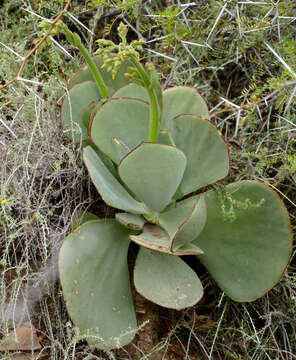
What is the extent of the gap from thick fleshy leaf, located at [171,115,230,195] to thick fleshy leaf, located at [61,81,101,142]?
1.00 feet

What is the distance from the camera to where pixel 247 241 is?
134 cm

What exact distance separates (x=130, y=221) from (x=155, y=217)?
0.12 m

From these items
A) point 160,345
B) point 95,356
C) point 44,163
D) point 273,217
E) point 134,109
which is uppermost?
point 134,109

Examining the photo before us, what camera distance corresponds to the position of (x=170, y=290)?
1.23m

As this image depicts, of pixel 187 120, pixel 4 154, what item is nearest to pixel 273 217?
pixel 187 120

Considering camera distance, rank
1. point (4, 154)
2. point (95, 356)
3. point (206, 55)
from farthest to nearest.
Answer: point (206, 55)
point (4, 154)
point (95, 356)

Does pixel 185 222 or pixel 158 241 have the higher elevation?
pixel 185 222

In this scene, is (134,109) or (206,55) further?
(206,55)

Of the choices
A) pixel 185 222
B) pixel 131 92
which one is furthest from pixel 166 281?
pixel 131 92

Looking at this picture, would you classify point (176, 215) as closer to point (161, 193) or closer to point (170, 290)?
point (161, 193)

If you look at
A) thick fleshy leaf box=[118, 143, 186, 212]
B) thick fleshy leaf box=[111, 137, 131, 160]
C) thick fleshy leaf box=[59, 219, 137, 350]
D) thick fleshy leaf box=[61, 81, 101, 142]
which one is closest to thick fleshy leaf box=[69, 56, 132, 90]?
thick fleshy leaf box=[61, 81, 101, 142]

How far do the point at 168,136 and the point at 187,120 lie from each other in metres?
0.09

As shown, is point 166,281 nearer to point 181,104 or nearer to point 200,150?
point 200,150

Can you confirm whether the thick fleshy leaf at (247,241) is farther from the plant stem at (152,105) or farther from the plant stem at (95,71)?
the plant stem at (95,71)
